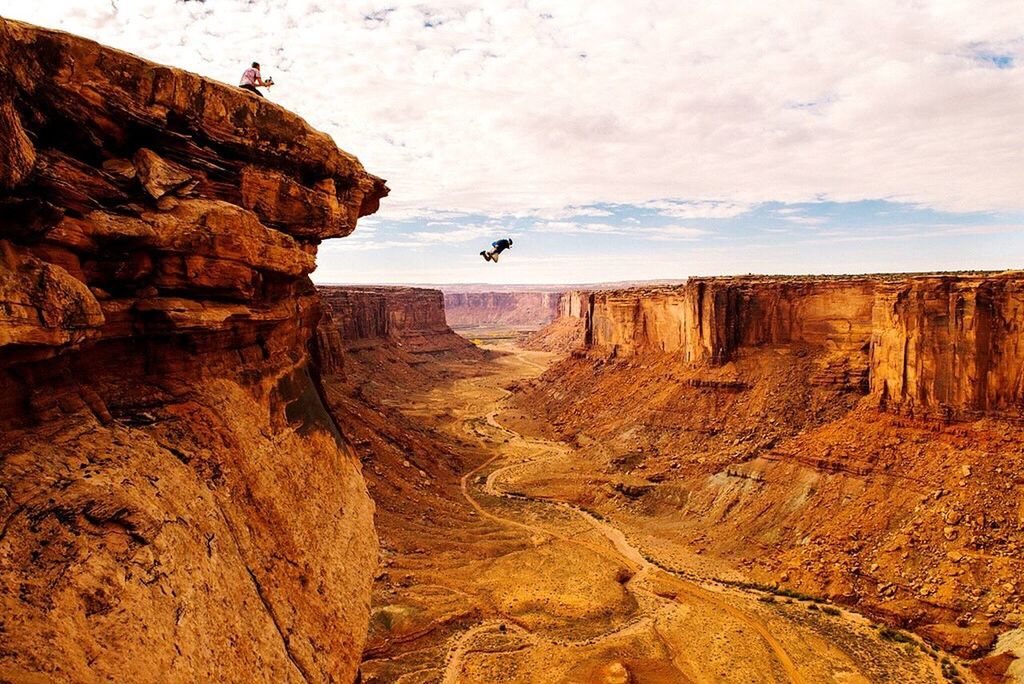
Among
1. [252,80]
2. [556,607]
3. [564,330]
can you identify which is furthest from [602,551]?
[564,330]

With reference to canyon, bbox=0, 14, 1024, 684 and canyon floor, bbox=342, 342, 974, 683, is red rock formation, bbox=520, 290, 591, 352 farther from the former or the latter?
canyon floor, bbox=342, 342, 974, 683

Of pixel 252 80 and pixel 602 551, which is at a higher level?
pixel 252 80

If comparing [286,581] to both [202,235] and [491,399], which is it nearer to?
[202,235]

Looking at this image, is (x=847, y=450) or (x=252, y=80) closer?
(x=252, y=80)

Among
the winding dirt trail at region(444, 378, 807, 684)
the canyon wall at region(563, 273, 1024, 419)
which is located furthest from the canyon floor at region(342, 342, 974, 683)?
the canyon wall at region(563, 273, 1024, 419)

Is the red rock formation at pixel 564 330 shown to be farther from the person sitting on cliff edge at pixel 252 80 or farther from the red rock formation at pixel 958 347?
the person sitting on cliff edge at pixel 252 80

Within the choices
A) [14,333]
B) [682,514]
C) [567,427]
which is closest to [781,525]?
[682,514]

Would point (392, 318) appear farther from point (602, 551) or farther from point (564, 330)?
point (602, 551)

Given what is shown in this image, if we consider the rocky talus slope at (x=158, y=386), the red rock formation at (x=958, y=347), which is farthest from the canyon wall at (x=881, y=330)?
the rocky talus slope at (x=158, y=386)
